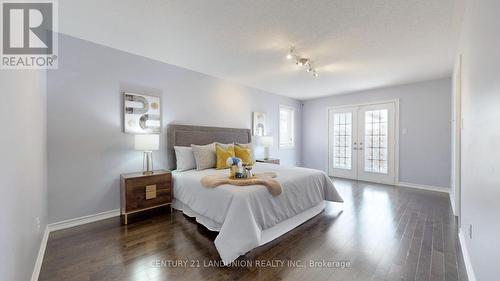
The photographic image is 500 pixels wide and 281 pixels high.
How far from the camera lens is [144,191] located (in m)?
2.90

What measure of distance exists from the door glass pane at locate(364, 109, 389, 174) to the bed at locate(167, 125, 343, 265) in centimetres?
278

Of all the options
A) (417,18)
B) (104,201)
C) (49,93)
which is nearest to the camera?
(417,18)

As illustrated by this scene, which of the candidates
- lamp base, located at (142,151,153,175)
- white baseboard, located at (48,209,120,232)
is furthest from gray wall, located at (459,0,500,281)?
white baseboard, located at (48,209,120,232)

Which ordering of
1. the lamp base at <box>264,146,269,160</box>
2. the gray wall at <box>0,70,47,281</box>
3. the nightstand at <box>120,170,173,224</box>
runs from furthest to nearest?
the lamp base at <box>264,146,269,160</box> → the nightstand at <box>120,170,173,224</box> → the gray wall at <box>0,70,47,281</box>

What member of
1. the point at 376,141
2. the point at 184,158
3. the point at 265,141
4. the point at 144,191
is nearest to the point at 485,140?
the point at 184,158

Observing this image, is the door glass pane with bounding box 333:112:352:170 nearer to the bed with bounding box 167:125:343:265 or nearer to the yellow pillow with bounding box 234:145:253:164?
the bed with bounding box 167:125:343:265

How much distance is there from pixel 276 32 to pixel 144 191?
278cm

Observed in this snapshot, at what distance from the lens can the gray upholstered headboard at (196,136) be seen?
3594 mm

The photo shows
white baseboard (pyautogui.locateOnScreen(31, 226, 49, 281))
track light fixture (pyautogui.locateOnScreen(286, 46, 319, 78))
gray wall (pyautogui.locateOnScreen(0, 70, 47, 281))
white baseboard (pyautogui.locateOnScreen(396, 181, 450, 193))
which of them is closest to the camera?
gray wall (pyautogui.locateOnScreen(0, 70, 47, 281))

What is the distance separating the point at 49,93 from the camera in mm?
2525

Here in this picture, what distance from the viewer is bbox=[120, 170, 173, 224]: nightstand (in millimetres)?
2748

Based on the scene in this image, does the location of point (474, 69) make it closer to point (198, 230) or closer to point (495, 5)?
point (495, 5)

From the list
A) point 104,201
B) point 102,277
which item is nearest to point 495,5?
point 102,277

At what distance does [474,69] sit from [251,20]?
2.09 m
